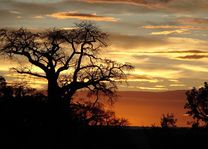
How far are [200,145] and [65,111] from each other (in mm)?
14697

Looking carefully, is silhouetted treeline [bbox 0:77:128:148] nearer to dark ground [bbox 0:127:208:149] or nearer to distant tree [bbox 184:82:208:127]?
dark ground [bbox 0:127:208:149]

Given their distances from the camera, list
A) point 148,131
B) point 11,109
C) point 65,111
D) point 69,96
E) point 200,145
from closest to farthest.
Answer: point 11,109
point 65,111
point 69,96
point 200,145
point 148,131

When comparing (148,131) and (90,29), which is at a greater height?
(90,29)

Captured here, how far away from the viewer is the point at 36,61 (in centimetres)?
5053

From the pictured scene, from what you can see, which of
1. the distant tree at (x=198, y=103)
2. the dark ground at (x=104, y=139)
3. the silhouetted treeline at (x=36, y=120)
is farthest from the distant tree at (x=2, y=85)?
the distant tree at (x=198, y=103)

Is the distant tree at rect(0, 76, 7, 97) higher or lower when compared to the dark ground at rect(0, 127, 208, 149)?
higher

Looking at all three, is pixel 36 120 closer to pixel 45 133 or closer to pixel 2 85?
pixel 45 133

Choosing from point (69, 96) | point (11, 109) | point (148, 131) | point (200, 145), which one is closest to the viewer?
point (11, 109)

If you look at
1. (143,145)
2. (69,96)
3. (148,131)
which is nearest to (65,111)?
(69,96)

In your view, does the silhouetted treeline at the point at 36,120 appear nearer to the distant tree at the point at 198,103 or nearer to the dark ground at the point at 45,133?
the dark ground at the point at 45,133

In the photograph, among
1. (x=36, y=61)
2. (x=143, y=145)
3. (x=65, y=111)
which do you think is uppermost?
(x=36, y=61)

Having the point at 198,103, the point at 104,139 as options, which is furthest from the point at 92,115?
the point at 198,103

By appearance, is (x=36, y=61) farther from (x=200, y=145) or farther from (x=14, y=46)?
(x=200, y=145)

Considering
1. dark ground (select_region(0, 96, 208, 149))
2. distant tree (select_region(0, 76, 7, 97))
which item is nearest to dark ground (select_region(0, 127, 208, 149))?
dark ground (select_region(0, 96, 208, 149))
